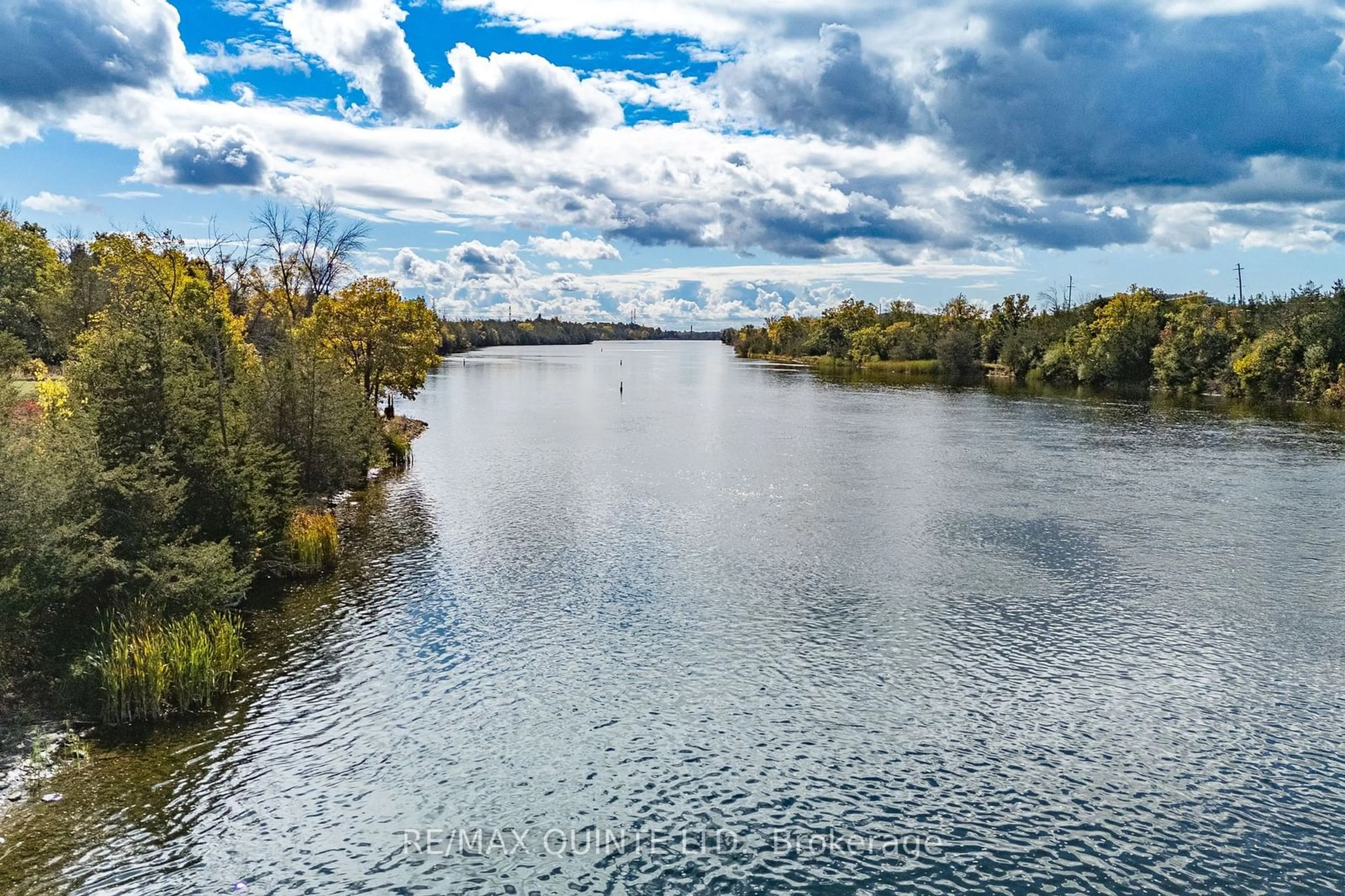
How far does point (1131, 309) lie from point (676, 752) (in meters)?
148

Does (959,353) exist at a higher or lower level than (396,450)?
higher

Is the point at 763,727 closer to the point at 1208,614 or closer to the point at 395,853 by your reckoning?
the point at 395,853

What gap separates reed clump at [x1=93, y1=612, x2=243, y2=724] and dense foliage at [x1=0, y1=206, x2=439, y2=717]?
0.07 metres

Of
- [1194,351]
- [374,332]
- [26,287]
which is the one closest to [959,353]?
[1194,351]

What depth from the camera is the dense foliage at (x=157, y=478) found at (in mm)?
20500

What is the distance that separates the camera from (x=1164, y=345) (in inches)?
5074

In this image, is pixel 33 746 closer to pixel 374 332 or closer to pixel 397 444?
pixel 397 444

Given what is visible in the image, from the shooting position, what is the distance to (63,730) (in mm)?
19484

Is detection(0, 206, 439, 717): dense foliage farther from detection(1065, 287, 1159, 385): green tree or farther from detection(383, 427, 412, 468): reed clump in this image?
detection(1065, 287, 1159, 385): green tree

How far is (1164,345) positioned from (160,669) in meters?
139

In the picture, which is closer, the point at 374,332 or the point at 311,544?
the point at 311,544

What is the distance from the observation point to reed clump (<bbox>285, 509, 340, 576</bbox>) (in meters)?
33.0

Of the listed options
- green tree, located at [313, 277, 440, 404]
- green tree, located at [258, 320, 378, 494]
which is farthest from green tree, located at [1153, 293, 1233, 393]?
green tree, located at [258, 320, 378, 494]

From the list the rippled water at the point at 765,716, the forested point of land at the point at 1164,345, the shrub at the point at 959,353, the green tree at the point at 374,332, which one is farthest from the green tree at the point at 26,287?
the shrub at the point at 959,353
